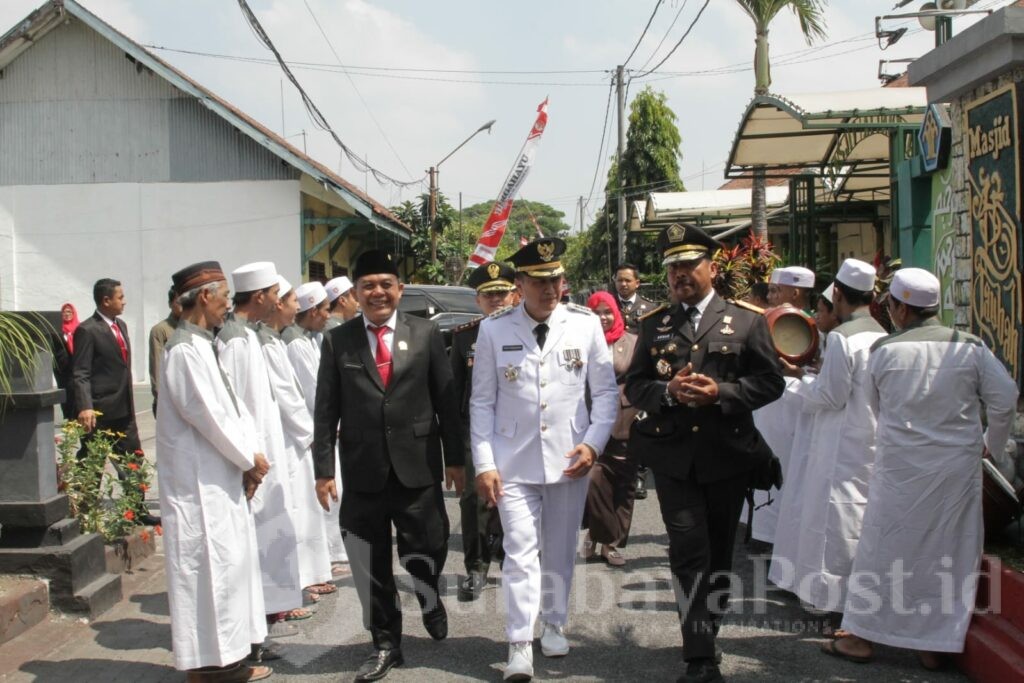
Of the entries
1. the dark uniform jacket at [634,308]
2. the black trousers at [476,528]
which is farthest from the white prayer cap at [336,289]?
the dark uniform jacket at [634,308]

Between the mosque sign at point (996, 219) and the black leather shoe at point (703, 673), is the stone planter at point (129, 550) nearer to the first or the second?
the black leather shoe at point (703, 673)

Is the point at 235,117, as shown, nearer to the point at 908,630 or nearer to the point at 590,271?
the point at 908,630

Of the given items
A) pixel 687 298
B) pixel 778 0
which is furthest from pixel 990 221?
pixel 778 0

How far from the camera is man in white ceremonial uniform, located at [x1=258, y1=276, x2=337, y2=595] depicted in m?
6.15

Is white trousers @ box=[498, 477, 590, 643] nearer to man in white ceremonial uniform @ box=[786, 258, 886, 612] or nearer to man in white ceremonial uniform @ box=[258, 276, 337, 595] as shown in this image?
man in white ceremonial uniform @ box=[786, 258, 886, 612]

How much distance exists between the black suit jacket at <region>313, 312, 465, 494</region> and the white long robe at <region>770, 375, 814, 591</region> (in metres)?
2.11

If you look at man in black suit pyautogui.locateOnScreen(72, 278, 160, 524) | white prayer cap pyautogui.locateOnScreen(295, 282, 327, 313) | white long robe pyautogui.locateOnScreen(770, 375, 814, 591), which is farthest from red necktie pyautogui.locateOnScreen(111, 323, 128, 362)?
white long robe pyautogui.locateOnScreen(770, 375, 814, 591)

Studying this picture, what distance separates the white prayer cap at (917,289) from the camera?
188 inches

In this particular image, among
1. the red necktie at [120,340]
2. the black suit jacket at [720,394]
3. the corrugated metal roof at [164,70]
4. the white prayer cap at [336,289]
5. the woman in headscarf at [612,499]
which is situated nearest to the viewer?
the black suit jacket at [720,394]

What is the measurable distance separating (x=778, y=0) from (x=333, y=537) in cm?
1160

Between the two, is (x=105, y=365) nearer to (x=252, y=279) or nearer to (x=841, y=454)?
(x=252, y=279)

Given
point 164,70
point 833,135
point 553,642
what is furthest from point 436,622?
point 164,70

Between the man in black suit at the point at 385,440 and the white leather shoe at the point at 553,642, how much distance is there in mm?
647

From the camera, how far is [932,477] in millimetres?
4699
